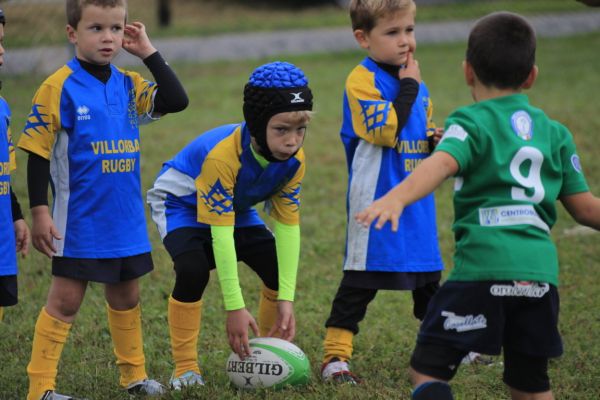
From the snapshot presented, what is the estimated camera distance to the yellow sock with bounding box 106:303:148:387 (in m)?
4.21

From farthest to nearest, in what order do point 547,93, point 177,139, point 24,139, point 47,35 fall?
point 47,35 → point 547,93 → point 177,139 → point 24,139

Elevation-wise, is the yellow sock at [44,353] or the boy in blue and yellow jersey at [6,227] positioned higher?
the boy in blue and yellow jersey at [6,227]

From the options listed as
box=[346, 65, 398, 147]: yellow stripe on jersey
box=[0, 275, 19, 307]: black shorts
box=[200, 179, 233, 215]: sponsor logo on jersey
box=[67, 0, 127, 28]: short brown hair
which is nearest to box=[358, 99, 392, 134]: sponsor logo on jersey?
box=[346, 65, 398, 147]: yellow stripe on jersey

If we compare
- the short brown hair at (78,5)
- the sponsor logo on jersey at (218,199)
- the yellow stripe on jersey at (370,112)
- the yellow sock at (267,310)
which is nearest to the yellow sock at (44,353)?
the sponsor logo on jersey at (218,199)

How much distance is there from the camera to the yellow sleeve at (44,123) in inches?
150

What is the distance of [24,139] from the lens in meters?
3.81

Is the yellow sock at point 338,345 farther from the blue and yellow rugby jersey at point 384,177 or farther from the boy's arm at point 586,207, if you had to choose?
the boy's arm at point 586,207

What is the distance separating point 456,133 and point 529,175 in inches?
11.8

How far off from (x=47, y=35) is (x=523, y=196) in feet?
46.5

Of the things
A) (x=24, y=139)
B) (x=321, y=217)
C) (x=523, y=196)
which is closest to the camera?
(x=523, y=196)

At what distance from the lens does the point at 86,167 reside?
3910mm

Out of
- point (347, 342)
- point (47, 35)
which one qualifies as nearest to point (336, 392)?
point (347, 342)

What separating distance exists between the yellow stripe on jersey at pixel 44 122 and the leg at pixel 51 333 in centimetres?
58

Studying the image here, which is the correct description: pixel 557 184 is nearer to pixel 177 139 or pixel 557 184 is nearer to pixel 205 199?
pixel 205 199
